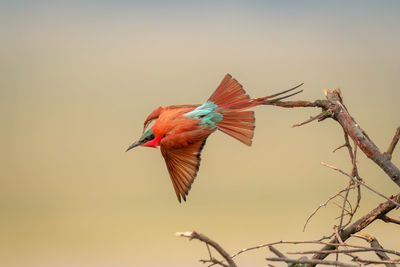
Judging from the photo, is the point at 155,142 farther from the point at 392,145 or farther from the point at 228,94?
the point at 392,145

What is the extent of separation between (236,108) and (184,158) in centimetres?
11

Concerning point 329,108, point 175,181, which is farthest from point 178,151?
point 329,108

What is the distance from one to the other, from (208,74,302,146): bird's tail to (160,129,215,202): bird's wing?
3cm

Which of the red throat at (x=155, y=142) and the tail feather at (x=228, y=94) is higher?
the tail feather at (x=228, y=94)

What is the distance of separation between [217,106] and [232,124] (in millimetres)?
41

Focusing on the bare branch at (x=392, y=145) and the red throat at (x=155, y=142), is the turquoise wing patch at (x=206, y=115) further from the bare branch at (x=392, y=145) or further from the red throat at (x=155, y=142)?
the bare branch at (x=392, y=145)

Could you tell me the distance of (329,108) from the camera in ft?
2.94

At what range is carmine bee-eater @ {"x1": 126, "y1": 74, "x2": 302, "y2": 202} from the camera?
864 millimetres

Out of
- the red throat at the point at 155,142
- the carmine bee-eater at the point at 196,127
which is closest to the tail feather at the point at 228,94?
the carmine bee-eater at the point at 196,127

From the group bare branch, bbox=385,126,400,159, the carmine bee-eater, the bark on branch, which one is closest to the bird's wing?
the carmine bee-eater

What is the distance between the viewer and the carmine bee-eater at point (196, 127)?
2.83 ft

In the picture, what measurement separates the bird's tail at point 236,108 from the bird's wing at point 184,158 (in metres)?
0.03

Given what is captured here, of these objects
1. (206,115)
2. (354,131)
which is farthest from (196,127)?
(354,131)

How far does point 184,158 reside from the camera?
2.89 ft
